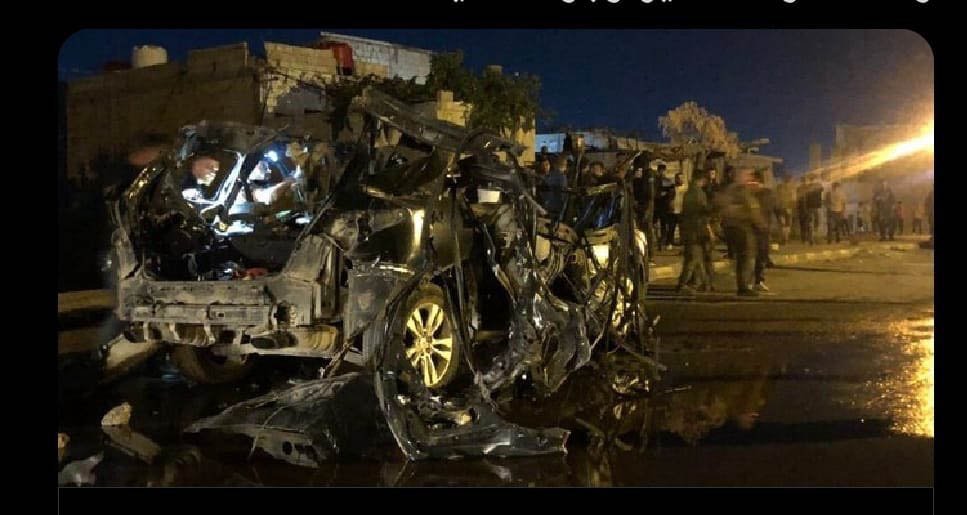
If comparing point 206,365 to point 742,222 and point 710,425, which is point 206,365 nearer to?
point 710,425

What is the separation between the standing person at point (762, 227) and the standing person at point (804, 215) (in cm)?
56

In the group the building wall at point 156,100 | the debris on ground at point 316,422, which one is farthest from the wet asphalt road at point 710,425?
the building wall at point 156,100

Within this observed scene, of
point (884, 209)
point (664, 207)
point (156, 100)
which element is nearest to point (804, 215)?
point (884, 209)

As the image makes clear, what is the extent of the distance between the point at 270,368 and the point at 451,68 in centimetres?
455

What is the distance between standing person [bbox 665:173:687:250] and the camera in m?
13.5

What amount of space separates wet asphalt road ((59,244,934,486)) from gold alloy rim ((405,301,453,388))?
1.24m

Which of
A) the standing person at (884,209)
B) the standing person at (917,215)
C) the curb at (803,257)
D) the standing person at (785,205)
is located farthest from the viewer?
the curb at (803,257)

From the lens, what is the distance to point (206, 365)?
8211 mm

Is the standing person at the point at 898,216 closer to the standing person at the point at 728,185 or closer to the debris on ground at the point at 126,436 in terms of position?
the standing person at the point at 728,185

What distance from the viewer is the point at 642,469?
5664 millimetres

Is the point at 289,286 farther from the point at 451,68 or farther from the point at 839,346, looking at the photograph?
the point at 839,346

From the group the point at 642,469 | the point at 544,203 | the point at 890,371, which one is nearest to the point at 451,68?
the point at 544,203

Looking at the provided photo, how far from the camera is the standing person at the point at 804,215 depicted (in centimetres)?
1459

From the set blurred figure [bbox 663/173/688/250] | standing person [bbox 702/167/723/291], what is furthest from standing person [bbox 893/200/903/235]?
blurred figure [bbox 663/173/688/250]
